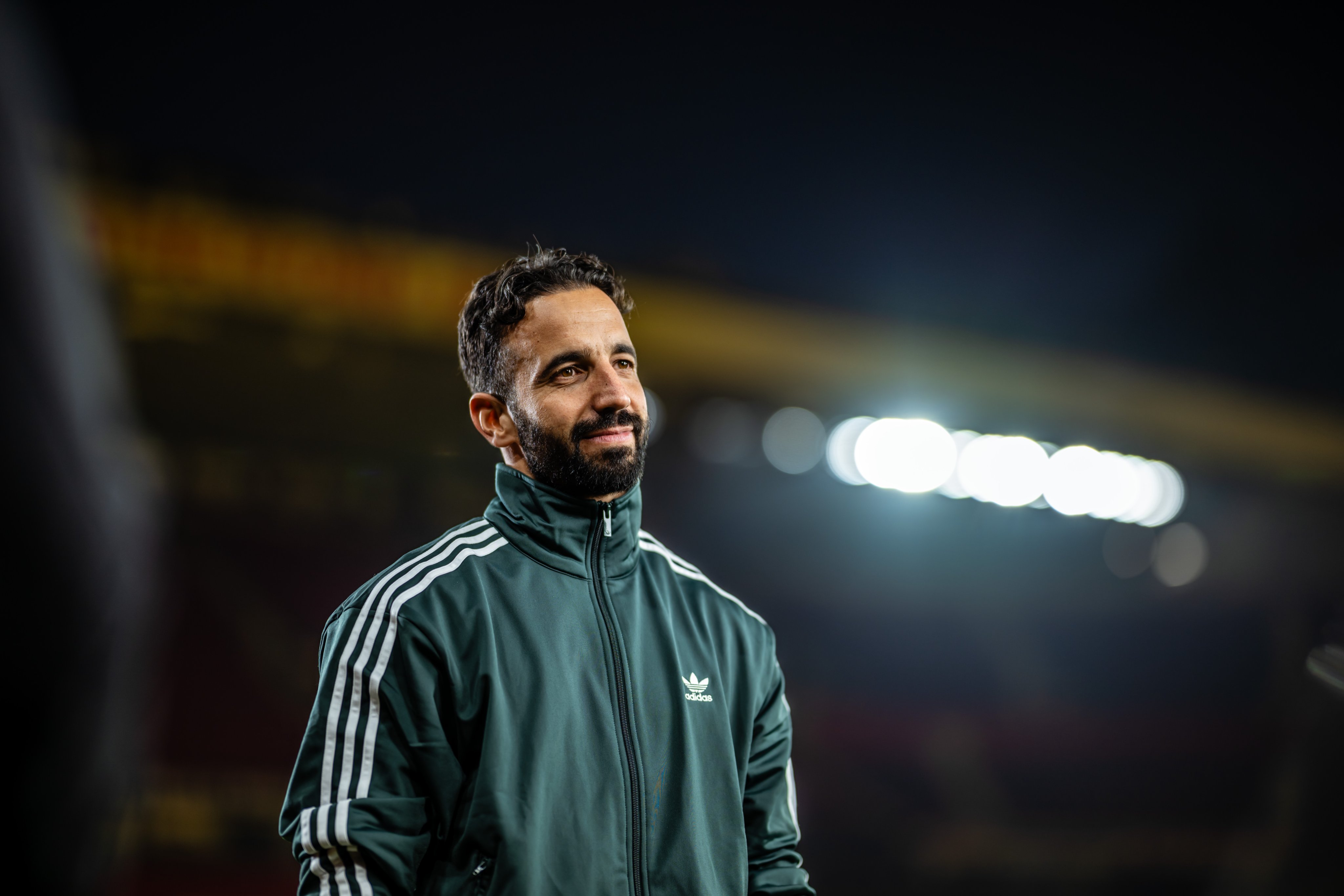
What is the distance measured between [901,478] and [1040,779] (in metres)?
3.48

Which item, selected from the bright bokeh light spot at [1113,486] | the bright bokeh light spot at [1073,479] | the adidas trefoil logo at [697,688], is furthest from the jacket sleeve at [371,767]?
the bright bokeh light spot at [1113,486]

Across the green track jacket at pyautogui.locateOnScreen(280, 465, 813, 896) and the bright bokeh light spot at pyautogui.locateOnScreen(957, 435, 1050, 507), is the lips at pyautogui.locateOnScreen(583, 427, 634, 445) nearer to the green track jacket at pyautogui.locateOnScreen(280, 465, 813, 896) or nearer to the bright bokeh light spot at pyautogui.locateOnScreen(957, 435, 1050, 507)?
the green track jacket at pyautogui.locateOnScreen(280, 465, 813, 896)

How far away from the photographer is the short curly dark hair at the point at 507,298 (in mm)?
1477

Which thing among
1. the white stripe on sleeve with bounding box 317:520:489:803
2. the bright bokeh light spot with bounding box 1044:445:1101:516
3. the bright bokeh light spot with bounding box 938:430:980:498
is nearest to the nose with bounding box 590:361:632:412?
the white stripe on sleeve with bounding box 317:520:489:803

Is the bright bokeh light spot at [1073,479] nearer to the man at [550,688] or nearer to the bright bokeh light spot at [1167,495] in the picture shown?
the bright bokeh light spot at [1167,495]

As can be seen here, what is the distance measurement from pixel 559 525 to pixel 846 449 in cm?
935

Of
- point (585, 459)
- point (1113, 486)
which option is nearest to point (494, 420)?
point (585, 459)

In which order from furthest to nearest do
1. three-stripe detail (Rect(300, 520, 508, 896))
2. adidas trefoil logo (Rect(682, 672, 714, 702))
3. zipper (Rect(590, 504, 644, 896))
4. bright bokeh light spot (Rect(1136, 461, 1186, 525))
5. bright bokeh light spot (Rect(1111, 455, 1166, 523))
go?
1. bright bokeh light spot (Rect(1136, 461, 1186, 525))
2. bright bokeh light spot (Rect(1111, 455, 1166, 523))
3. adidas trefoil logo (Rect(682, 672, 714, 702))
4. zipper (Rect(590, 504, 644, 896))
5. three-stripe detail (Rect(300, 520, 508, 896))

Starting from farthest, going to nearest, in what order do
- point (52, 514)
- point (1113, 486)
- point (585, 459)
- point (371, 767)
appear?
1. point (1113, 486)
2. point (585, 459)
3. point (371, 767)
4. point (52, 514)

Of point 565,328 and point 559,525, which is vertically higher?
point 565,328

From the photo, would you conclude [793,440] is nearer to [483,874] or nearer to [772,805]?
[772,805]

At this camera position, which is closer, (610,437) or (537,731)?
(537,731)

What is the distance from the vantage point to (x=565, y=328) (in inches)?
56.6

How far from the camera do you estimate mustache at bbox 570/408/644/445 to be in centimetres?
140
